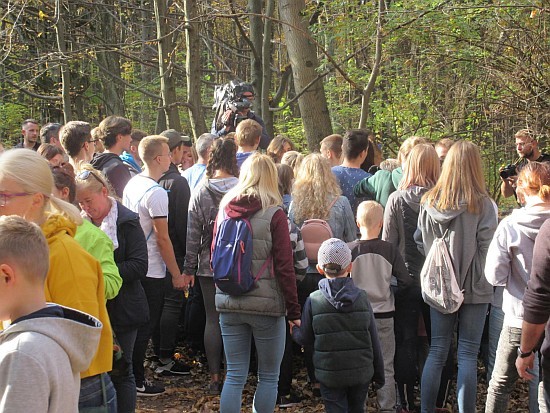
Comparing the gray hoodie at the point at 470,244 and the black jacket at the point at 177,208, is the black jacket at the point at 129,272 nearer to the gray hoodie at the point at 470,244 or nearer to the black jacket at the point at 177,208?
the black jacket at the point at 177,208

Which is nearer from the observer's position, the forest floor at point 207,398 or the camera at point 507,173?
the forest floor at point 207,398

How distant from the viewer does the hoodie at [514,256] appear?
15.5 ft

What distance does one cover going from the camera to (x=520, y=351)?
4.45m

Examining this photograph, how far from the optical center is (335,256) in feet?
16.2

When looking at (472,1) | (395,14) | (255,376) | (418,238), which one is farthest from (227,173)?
(472,1)

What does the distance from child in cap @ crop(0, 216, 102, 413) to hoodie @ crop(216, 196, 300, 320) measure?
2379 millimetres

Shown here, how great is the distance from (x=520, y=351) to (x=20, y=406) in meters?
3.06

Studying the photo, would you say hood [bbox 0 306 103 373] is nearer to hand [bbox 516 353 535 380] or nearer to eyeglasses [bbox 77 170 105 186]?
eyeglasses [bbox 77 170 105 186]

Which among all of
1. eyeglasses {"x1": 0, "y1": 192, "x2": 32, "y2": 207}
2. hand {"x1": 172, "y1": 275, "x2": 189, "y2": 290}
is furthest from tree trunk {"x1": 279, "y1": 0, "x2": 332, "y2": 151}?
eyeglasses {"x1": 0, "y1": 192, "x2": 32, "y2": 207}

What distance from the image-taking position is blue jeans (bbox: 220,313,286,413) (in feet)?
17.0

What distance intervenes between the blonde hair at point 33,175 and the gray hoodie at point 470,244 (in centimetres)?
294

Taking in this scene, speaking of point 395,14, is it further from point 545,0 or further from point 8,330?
point 8,330

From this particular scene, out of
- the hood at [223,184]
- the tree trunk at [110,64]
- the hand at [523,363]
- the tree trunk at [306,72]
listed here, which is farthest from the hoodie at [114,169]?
the tree trunk at [110,64]

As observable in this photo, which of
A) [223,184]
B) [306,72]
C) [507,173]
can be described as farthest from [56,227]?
[306,72]
